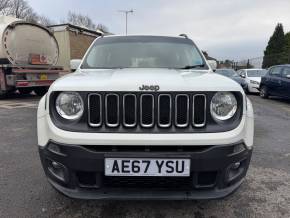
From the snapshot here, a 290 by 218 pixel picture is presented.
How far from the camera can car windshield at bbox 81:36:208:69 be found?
3871 millimetres

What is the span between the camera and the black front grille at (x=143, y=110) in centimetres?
251

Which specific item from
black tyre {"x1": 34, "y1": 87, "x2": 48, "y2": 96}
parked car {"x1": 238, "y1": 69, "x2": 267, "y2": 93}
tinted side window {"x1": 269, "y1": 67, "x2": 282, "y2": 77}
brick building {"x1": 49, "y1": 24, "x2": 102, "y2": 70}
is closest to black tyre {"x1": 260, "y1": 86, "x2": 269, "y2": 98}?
tinted side window {"x1": 269, "y1": 67, "x2": 282, "y2": 77}

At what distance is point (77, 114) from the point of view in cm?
260

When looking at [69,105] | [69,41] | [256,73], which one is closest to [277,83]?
[256,73]

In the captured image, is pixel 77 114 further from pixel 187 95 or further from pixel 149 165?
pixel 187 95

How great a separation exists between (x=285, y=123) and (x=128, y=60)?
17.4 feet

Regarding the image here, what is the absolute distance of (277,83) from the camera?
12.6m

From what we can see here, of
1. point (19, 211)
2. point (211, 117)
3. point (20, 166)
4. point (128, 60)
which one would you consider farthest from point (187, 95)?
point (20, 166)

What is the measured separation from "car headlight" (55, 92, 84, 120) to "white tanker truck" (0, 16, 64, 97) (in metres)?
9.47

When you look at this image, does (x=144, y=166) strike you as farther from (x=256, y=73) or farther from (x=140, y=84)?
(x=256, y=73)

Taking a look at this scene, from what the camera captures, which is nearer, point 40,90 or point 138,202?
point 138,202

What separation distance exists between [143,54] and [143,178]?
195 cm

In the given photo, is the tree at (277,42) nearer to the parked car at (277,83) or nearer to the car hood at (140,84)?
the parked car at (277,83)

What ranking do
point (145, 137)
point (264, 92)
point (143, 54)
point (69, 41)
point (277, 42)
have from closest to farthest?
point (145, 137)
point (143, 54)
point (264, 92)
point (69, 41)
point (277, 42)
